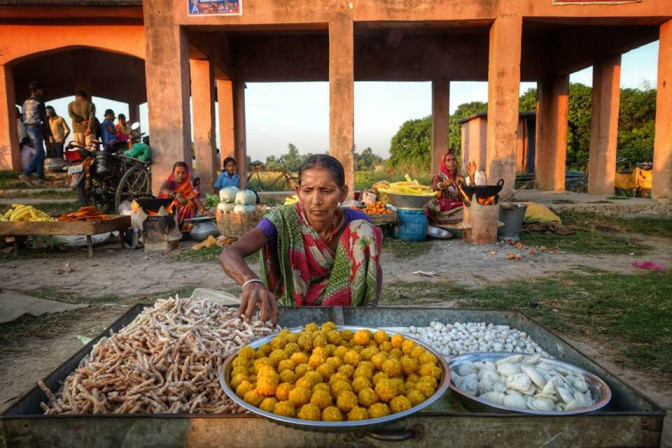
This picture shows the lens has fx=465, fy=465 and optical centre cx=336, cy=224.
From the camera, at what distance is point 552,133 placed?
38.7ft

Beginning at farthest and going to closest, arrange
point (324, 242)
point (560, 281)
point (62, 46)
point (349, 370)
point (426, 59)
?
point (426, 59) < point (62, 46) < point (560, 281) < point (324, 242) < point (349, 370)

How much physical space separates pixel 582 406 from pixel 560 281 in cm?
363

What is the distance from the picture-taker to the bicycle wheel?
8.04 meters

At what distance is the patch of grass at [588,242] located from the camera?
20.8ft

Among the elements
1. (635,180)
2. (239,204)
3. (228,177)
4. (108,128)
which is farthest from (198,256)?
(635,180)

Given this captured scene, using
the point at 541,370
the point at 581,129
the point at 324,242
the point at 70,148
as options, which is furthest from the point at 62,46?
the point at 581,129

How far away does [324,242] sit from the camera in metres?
2.68

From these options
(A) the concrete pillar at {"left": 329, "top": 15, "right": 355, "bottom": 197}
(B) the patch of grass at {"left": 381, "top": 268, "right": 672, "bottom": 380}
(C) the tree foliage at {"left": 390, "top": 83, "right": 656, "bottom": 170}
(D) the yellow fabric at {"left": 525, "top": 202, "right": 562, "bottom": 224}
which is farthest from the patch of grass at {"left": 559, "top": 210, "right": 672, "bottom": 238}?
(C) the tree foliage at {"left": 390, "top": 83, "right": 656, "bottom": 170}

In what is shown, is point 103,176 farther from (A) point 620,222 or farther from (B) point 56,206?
(A) point 620,222

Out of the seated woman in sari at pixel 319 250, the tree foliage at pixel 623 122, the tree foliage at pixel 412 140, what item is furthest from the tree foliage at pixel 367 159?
the seated woman in sari at pixel 319 250

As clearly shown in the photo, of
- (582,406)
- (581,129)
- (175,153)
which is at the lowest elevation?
(582,406)

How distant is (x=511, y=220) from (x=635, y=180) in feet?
27.8

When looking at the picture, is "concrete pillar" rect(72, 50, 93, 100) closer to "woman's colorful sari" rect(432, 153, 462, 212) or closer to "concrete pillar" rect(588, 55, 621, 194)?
"woman's colorful sari" rect(432, 153, 462, 212)

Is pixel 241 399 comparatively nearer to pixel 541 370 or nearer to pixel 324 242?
pixel 541 370
